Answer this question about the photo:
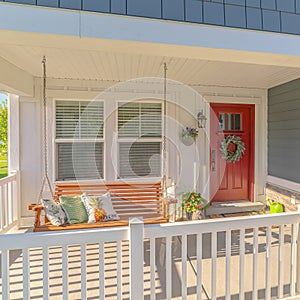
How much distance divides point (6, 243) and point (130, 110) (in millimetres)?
3097

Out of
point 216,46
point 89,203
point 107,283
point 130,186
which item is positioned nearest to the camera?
point 216,46

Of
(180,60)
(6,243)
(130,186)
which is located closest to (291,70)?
(180,60)

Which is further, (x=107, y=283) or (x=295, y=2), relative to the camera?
(x=107, y=283)

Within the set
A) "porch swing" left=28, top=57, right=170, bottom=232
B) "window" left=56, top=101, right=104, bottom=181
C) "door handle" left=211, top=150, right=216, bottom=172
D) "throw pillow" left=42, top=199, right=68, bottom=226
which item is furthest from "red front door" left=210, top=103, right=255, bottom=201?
"throw pillow" left=42, top=199, right=68, bottom=226

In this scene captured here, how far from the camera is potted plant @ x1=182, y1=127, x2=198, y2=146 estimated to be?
4301mm

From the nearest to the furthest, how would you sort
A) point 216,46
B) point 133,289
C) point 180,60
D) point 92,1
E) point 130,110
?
point 133,289 < point 92,1 < point 216,46 < point 180,60 < point 130,110

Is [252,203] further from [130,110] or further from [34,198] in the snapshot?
[34,198]

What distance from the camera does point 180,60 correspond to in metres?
3.06

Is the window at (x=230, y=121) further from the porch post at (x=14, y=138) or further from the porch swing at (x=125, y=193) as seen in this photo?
the porch post at (x=14, y=138)

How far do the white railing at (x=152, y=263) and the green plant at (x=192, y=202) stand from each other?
0.71 m

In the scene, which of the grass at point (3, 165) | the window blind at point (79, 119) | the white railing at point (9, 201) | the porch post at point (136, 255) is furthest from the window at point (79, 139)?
the grass at point (3, 165)

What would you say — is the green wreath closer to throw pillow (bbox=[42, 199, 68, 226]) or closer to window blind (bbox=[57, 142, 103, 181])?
window blind (bbox=[57, 142, 103, 181])

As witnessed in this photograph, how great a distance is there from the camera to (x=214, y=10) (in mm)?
1989

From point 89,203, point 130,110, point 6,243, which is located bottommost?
point 89,203
